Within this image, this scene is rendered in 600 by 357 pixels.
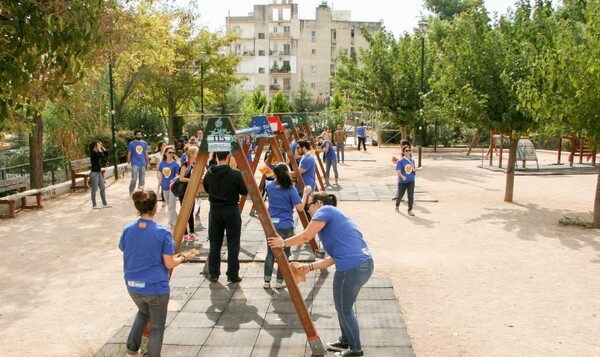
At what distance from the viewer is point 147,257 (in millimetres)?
4930

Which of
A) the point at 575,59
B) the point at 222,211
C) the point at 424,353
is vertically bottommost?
the point at 424,353

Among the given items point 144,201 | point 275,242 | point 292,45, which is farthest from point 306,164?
point 292,45

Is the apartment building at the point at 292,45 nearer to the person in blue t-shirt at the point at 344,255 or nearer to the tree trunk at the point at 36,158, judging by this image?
the tree trunk at the point at 36,158

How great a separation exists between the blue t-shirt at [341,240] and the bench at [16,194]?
34.6 ft

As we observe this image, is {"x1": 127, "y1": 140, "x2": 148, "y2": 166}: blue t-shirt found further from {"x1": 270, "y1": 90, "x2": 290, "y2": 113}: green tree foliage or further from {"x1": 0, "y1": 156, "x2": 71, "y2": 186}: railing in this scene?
{"x1": 270, "y1": 90, "x2": 290, "y2": 113}: green tree foliage

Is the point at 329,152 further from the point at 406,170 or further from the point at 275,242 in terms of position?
the point at 275,242

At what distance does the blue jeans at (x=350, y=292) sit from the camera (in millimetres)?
5344

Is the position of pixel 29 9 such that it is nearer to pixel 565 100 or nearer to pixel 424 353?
pixel 424 353

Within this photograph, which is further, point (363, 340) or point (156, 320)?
point (363, 340)

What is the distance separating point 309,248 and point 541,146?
984 inches

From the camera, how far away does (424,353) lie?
5930 millimetres

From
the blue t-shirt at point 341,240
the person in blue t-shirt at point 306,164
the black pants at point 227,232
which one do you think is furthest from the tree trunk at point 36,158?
the blue t-shirt at point 341,240

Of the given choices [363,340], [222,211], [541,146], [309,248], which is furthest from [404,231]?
[541,146]

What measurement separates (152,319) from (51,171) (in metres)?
15.1
